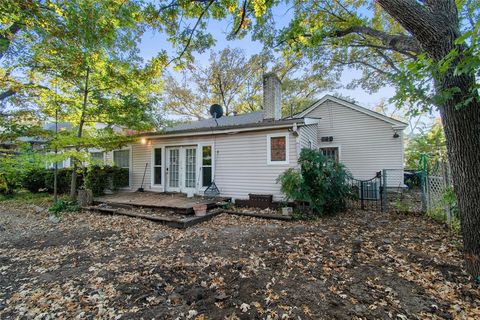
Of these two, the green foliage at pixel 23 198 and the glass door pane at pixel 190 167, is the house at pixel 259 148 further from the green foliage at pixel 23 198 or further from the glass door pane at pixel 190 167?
the green foliage at pixel 23 198

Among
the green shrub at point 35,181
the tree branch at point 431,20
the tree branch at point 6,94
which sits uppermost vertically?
the tree branch at point 6,94

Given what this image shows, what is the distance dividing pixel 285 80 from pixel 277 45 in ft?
39.2

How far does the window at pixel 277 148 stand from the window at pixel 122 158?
7061mm

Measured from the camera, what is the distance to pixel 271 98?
850 cm

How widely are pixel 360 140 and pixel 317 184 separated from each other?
20.3 feet

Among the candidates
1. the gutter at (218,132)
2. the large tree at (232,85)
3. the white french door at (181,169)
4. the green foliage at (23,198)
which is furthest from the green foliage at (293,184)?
the large tree at (232,85)

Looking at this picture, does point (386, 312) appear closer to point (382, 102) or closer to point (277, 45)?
point (277, 45)

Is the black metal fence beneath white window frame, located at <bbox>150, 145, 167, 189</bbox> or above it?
beneath

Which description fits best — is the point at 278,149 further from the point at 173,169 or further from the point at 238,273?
the point at 238,273

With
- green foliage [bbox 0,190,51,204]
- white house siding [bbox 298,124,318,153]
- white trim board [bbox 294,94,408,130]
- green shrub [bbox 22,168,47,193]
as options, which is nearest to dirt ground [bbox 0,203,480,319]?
white house siding [bbox 298,124,318,153]

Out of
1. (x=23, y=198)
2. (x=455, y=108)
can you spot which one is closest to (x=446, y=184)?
(x=455, y=108)

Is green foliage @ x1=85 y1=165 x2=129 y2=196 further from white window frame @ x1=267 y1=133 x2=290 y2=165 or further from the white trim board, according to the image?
the white trim board

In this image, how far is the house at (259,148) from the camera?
24.8 ft

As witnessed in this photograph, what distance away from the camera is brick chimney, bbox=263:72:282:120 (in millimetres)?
8464
